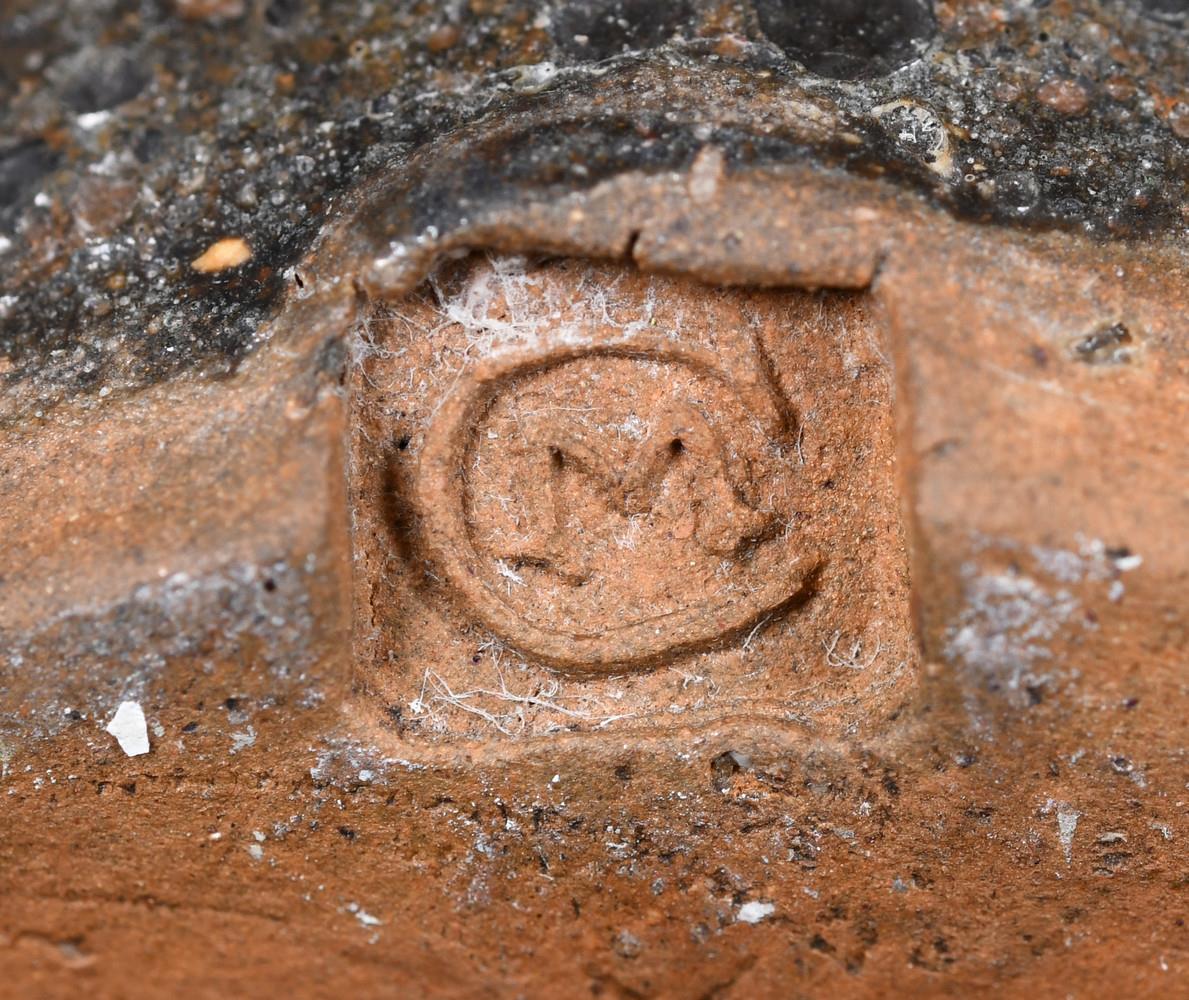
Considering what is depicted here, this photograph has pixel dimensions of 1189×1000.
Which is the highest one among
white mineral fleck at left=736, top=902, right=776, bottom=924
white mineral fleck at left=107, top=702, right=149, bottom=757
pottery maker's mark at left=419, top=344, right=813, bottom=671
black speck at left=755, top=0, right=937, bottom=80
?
black speck at left=755, top=0, right=937, bottom=80

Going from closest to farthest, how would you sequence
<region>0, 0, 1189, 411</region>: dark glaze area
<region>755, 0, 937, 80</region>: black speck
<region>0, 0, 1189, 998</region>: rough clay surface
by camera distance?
<region>0, 0, 1189, 998</region>: rough clay surface → <region>0, 0, 1189, 411</region>: dark glaze area → <region>755, 0, 937, 80</region>: black speck

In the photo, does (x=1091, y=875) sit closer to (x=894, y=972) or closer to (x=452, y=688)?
(x=894, y=972)

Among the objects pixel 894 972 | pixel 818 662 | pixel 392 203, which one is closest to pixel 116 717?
pixel 392 203

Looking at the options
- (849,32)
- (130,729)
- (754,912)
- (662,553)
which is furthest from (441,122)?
(754,912)

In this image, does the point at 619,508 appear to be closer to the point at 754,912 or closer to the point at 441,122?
the point at 754,912

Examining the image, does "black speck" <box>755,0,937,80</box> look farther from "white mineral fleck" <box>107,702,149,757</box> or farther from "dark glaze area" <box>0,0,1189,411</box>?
"white mineral fleck" <box>107,702,149,757</box>

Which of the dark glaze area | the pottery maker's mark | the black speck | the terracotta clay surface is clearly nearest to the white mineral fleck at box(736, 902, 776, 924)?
the terracotta clay surface
